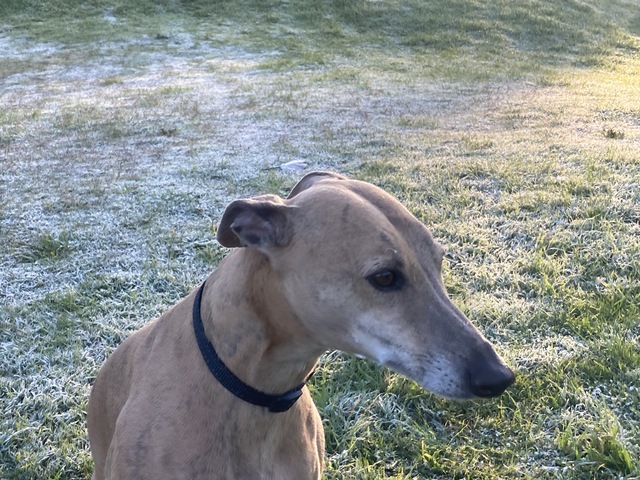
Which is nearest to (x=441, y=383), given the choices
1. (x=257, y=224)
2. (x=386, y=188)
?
(x=257, y=224)

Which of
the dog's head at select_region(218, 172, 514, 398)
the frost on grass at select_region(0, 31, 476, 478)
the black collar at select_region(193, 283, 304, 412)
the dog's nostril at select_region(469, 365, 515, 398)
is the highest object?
the dog's head at select_region(218, 172, 514, 398)

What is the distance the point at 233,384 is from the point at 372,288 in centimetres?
60

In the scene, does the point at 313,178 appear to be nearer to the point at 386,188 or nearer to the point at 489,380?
the point at 489,380

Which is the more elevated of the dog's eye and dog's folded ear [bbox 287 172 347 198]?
dog's folded ear [bbox 287 172 347 198]

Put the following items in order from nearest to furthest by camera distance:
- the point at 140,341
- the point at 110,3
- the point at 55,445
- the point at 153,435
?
the point at 153,435
the point at 140,341
the point at 55,445
the point at 110,3

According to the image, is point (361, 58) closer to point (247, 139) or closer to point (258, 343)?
point (247, 139)

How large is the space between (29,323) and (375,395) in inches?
97.4

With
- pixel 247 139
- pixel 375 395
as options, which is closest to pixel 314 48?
pixel 247 139

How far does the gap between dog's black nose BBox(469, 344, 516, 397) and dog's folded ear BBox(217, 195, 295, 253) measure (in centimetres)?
77

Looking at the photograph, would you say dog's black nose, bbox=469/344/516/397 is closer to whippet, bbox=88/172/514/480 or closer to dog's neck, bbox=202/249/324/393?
whippet, bbox=88/172/514/480

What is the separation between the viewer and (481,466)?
10.2 feet

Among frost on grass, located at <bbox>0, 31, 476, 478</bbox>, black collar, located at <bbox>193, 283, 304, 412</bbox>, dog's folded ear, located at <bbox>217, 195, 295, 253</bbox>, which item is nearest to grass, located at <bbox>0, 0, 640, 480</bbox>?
frost on grass, located at <bbox>0, 31, 476, 478</bbox>

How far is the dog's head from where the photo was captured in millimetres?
2148

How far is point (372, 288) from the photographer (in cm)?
219
